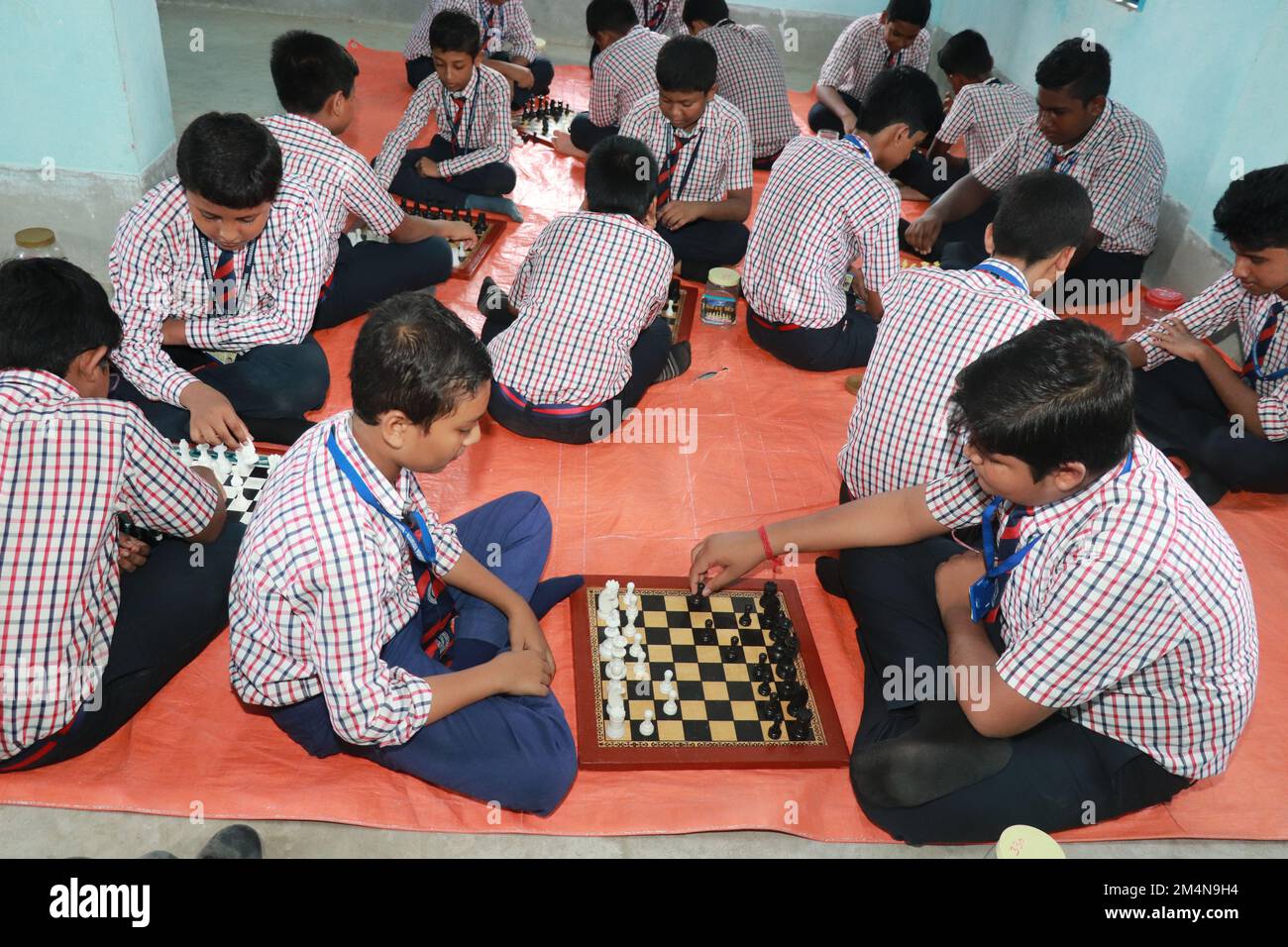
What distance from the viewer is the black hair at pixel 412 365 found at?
5.76ft

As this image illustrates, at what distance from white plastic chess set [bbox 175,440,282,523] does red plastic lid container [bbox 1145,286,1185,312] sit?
3.96 metres

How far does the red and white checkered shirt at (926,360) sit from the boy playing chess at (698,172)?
5.63 ft

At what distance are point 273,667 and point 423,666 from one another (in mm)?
317

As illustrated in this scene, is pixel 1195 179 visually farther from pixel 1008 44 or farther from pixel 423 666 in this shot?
pixel 423 666

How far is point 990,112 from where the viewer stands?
519 cm

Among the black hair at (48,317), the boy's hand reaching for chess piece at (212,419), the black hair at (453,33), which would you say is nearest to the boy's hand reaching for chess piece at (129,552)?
the black hair at (48,317)

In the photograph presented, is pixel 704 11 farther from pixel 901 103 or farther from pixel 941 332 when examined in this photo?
pixel 941 332

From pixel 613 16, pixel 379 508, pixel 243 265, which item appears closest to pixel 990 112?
pixel 613 16

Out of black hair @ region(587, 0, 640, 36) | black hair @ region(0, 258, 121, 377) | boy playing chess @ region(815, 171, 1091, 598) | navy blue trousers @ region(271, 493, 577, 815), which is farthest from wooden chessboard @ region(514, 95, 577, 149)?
navy blue trousers @ region(271, 493, 577, 815)

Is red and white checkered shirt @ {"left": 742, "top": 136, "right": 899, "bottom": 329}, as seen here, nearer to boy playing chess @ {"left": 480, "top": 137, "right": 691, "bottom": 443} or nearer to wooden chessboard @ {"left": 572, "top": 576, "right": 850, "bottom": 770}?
boy playing chess @ {"left": 480, "top": 137, "right": 691, "bottom": 443}

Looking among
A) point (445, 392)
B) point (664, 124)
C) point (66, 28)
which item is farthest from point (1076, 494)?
point (66, 28)

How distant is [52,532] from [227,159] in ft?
4.11
